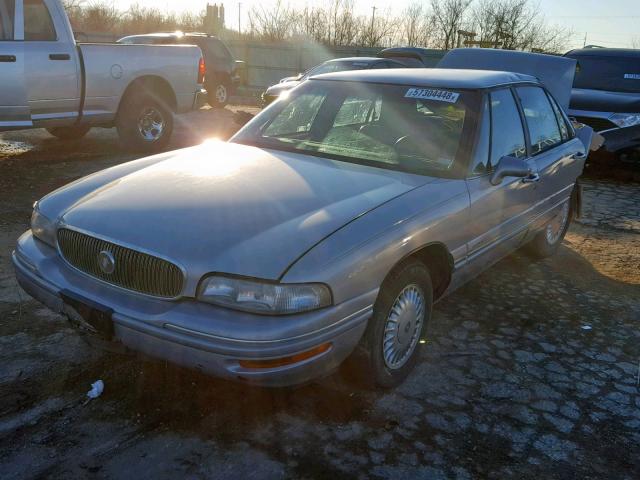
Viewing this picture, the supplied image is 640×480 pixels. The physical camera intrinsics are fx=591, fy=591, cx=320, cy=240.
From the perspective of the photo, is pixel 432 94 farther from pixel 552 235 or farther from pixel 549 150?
pixel 552 235

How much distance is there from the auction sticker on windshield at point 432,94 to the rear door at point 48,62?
5340 mm

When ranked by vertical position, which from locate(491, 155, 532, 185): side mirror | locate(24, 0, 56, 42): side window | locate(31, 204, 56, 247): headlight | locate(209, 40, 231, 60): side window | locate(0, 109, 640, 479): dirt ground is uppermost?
locate(209, 40, 231, 60): side window

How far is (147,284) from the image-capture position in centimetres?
257

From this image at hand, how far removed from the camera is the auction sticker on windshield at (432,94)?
3725 millimetres

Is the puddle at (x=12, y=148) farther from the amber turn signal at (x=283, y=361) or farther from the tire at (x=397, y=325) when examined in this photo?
the amber turn signal at (x=283, y=361)

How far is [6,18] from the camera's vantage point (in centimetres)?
696

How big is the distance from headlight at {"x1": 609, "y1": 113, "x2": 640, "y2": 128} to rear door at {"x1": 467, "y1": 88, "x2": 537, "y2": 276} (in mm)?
5854

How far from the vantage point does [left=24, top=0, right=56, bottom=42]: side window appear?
7.14m

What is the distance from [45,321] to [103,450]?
1.44 meters

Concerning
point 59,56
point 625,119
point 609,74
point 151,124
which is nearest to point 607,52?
point 609,74

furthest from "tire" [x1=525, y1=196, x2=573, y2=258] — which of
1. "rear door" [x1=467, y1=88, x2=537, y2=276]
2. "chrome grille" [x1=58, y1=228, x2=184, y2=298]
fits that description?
"chrome grille" [x1=58, y1=228, x2=184, y2=298]

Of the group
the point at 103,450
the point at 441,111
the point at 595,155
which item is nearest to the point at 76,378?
the point at 103,450

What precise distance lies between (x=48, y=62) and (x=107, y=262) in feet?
18.6

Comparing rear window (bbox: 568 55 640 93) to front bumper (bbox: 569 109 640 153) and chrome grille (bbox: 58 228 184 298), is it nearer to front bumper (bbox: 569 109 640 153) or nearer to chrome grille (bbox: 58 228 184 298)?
front bumper (bbox: 569 109 640 153)
